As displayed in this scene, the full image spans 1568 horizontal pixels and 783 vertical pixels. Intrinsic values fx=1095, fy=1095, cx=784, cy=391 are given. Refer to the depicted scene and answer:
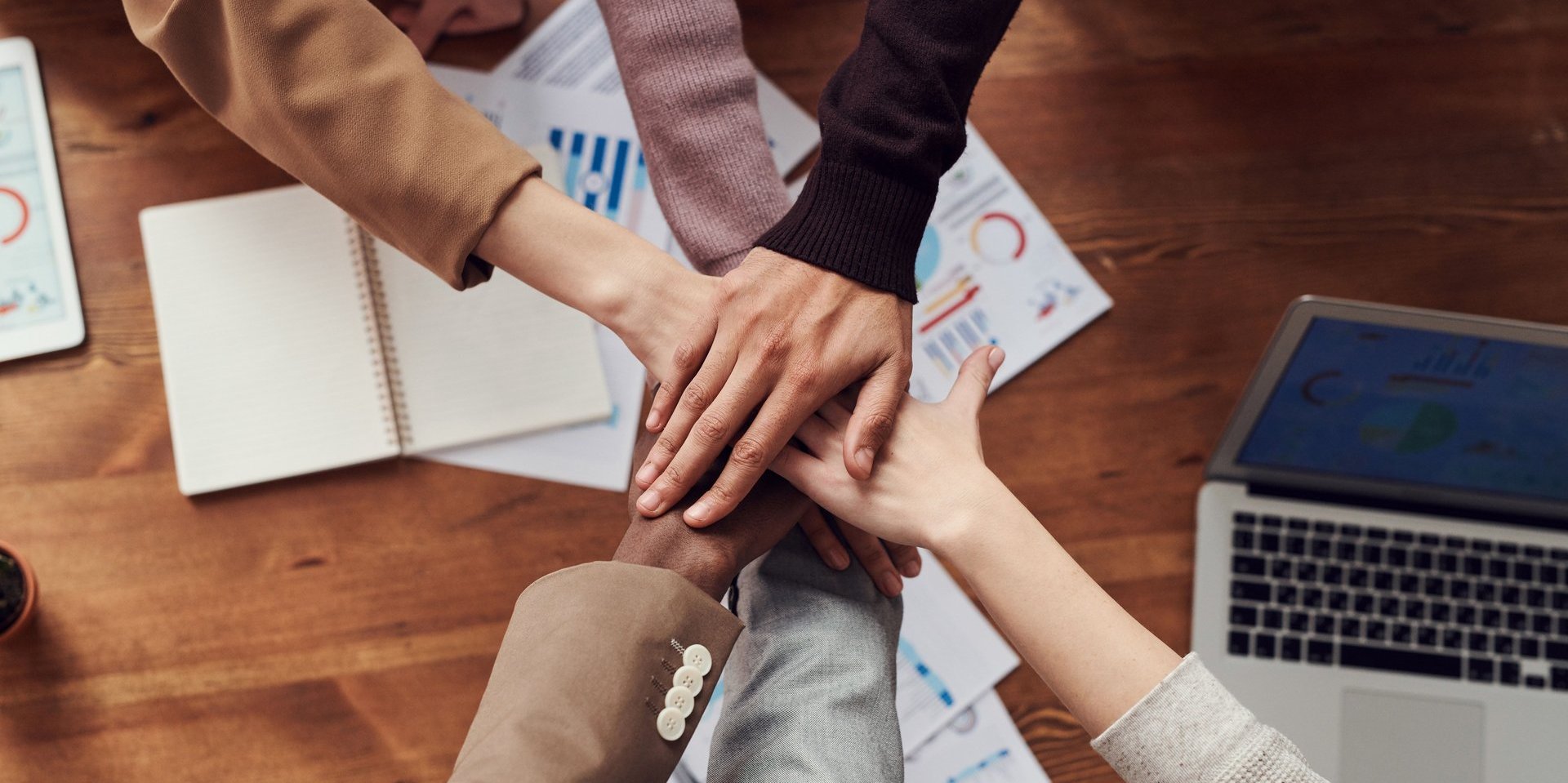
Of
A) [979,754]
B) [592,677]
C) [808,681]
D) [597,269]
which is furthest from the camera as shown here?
[979,754]

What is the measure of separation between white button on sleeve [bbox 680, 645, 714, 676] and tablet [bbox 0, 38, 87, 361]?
0.70 meters

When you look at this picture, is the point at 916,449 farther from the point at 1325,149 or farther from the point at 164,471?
the point at 164,471

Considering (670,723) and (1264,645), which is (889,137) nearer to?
(670,723)

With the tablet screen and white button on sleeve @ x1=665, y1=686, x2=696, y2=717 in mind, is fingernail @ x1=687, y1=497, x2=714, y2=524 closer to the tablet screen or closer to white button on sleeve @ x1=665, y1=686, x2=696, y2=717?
white button on sleeve @ x1=665, y1=686, x2=696, y2=717

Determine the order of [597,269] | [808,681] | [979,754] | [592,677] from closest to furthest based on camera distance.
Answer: [592,677], [808,681], [597,269], [979,754]

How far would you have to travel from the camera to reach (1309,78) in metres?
1.09

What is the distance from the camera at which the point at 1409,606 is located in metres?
0.94

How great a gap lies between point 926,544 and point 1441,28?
78cm

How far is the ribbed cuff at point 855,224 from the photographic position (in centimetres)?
82

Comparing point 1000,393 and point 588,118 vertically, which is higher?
point 588,118

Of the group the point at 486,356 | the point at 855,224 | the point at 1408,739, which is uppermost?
the point at 855,224

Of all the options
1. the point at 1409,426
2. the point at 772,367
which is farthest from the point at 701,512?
the point at 1409,426

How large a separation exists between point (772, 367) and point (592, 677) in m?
0.29

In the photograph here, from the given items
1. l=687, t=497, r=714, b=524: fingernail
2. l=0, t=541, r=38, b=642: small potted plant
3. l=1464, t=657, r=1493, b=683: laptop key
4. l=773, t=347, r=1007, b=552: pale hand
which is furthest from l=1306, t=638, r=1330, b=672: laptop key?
l=0, t=541, r=38, b=642: small potted plant
